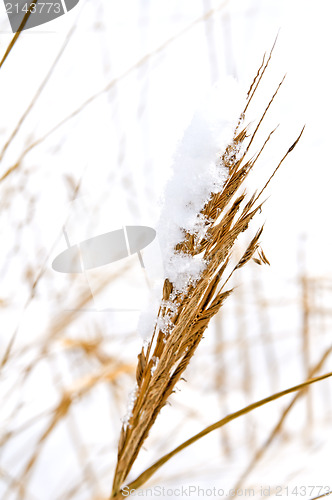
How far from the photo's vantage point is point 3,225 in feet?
2.13

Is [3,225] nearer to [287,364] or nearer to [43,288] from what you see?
[43,288]

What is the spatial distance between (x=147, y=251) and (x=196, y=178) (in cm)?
28

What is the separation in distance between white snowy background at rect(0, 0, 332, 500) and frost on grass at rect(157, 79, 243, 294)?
0.23 ft

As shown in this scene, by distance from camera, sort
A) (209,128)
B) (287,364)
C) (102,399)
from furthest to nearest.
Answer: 1. (287,364)
2. (102,399)
3. (209,128)

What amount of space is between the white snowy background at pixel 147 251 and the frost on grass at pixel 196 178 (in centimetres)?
7

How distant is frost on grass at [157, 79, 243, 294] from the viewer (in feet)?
0.71

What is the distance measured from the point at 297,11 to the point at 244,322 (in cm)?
62

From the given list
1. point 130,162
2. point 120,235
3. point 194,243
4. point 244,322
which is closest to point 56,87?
point 130,162

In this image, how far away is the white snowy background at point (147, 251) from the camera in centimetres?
44
